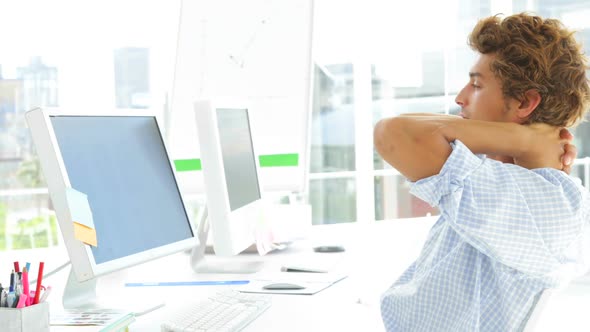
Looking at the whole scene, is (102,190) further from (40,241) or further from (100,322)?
(40,241)

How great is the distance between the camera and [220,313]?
147cm

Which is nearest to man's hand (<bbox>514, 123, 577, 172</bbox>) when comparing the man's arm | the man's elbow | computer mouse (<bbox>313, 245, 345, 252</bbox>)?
the man's arm

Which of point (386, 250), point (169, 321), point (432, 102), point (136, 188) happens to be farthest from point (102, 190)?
point (432, 102)

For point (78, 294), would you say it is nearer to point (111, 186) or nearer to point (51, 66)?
point (111, 186)

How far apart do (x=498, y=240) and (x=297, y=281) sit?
827 mm

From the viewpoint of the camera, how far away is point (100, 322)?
48.2 inches

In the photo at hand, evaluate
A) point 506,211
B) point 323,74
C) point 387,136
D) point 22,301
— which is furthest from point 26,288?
point 323,74

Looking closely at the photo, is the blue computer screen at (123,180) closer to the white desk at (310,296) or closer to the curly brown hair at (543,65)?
the white desk at (310,296)

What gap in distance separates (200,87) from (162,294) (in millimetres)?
1294

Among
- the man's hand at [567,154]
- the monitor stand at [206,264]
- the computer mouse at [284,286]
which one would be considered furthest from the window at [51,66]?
the man's hand at [567,154]

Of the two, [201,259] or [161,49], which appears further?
[161,49]

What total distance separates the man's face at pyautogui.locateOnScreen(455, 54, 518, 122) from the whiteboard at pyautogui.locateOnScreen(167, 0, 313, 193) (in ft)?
5.07

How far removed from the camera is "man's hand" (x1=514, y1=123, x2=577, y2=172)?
1345 millimetres

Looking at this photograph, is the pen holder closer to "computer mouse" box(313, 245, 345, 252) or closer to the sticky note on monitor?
the sticky note on monitor
